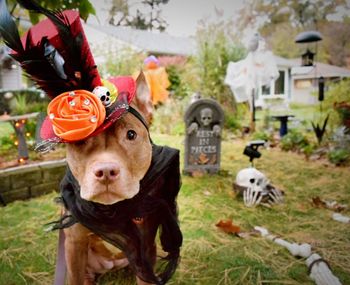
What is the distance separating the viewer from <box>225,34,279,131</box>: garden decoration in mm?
6789

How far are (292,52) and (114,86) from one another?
42.6ft

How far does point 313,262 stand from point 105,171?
4.71 feet

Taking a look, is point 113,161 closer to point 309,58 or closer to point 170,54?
point 309,58

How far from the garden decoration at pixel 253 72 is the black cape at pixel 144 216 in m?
5.80

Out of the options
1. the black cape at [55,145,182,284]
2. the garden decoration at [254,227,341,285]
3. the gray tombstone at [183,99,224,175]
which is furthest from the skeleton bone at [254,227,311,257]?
the gray tombstone at [183,99,224,175]

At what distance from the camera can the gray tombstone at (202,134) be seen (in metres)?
3.89

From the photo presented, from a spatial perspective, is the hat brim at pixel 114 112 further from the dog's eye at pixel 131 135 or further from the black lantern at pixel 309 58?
the black lantern at pixel 309 58

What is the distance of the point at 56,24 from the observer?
0.86 m

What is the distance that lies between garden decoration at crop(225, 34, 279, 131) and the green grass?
3.59 m

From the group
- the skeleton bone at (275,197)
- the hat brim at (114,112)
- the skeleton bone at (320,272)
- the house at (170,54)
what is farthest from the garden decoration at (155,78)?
the hat brim at (114,112)

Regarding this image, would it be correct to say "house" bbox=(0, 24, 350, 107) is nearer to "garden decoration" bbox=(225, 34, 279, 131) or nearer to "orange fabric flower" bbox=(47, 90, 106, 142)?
"garden decoration" bbox=(225, 34, 279, 131)

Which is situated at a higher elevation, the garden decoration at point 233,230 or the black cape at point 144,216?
the black cape at point 144,216

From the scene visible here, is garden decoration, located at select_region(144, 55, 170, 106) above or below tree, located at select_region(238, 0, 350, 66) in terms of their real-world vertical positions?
below

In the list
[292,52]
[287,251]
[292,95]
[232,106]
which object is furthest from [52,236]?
[292,52]
